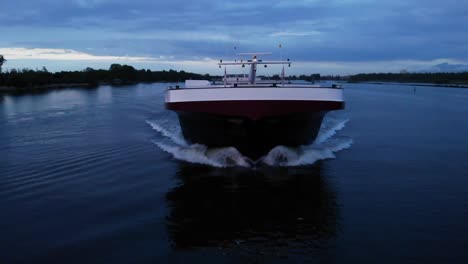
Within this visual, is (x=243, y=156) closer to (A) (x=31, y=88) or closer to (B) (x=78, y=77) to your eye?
(A) (x=31, y=88)

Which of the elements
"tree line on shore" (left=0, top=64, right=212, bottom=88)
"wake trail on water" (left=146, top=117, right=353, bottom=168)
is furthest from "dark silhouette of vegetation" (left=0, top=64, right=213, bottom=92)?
"wake trail on water" (left=146, top=117, right=353, bottom=168)

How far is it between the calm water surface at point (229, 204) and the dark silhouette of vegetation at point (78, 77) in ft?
149

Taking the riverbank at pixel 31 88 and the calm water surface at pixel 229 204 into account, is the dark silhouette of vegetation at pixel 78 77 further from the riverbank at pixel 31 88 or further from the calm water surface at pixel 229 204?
the calm water surface at pixel 229 204

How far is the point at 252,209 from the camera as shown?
9.09 metres

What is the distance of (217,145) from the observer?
44.2ft

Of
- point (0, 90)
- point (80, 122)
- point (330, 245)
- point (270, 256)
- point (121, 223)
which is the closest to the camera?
point (270, 256)

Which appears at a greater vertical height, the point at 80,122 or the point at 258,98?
the point at 258,98

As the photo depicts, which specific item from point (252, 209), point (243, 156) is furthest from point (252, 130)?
point (252, 209)

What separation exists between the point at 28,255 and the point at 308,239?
4778 millimetres

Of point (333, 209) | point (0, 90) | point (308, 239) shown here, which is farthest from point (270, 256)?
point (0, 90)

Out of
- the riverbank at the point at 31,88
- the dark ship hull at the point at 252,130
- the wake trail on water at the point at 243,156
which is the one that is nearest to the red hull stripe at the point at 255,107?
the dark ship hull at the point at 252,130

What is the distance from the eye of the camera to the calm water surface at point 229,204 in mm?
7105

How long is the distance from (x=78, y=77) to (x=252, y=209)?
119045 millimetres

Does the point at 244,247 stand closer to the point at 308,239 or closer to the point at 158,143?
the point at 308,239
